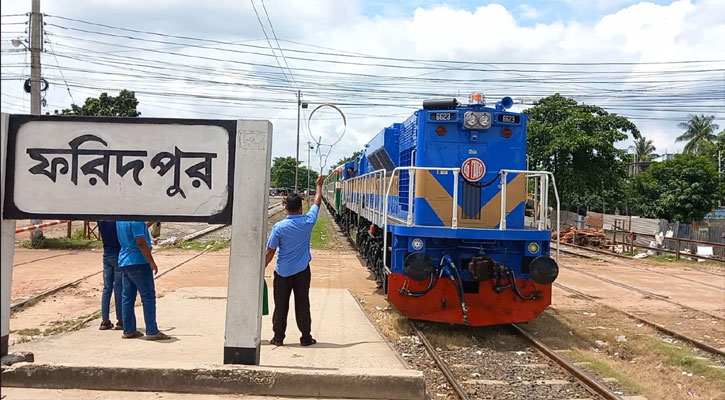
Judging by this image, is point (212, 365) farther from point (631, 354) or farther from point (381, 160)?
point (381, 160)

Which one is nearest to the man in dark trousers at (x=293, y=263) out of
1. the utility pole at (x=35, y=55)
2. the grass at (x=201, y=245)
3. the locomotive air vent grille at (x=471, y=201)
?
the locomotive air vent grille at (x=471, y=201)

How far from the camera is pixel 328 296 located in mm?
10578

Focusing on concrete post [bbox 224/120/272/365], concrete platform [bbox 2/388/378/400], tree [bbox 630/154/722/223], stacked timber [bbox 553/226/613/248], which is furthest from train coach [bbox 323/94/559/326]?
tree [bbox 630/154/722/223]

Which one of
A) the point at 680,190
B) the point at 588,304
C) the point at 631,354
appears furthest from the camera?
the point at 680,190

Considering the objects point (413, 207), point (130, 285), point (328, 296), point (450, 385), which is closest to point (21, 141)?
point (130, 285)

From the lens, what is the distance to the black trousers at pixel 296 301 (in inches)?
250

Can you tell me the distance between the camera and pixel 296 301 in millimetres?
6391

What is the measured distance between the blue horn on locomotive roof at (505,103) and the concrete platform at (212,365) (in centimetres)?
400

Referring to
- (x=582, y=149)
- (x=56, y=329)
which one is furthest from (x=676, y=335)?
(x=582, y=149)

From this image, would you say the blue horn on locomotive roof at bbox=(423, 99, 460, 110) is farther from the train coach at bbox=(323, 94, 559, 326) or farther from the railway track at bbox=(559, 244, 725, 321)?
the railway track at bbox=(559, 244, 725, 321)

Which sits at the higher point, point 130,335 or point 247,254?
point 247,254

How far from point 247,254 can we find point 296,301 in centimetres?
152

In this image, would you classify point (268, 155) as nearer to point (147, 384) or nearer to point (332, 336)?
point (147, 384)

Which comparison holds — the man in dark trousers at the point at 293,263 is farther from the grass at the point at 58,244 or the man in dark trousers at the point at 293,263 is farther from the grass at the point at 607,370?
the grass at the point at 58,244
